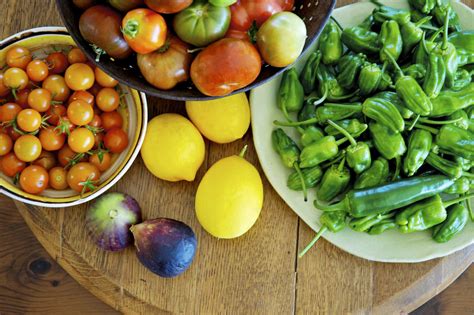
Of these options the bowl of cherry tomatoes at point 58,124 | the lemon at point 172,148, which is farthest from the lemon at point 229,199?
the bowl of cherry tomatoes at point 58,124

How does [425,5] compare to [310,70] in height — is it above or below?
above

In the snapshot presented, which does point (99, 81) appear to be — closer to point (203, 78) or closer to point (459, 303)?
point (203, 78)

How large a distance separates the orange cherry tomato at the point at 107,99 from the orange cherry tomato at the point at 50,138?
92 mm

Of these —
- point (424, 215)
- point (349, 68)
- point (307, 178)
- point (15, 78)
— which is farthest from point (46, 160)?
point (424, 215)

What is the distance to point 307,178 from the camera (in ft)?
3.35

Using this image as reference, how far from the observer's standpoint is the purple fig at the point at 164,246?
959mm

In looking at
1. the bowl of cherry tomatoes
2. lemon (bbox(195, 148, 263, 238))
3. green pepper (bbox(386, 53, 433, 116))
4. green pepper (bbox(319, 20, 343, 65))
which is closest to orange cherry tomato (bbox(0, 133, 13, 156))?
the bowl of cherry tomatoes

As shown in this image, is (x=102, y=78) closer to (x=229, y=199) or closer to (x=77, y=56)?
(x=77, y=56)

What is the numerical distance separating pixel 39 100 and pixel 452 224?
77 centimetres

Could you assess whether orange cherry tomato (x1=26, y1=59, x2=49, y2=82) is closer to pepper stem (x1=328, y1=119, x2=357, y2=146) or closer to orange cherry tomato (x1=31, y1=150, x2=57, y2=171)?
orange cherry tomato (x1=31, y1=150, x2=57, y2=171)

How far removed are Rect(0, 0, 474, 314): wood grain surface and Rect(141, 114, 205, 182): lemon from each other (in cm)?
5

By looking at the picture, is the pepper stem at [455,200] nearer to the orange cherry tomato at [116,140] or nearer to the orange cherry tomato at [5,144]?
the orange cherry tomato at [116,140]

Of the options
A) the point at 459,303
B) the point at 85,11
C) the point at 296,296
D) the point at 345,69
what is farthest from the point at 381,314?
the point at 85,11

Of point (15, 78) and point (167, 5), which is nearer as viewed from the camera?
point (167, 5)
